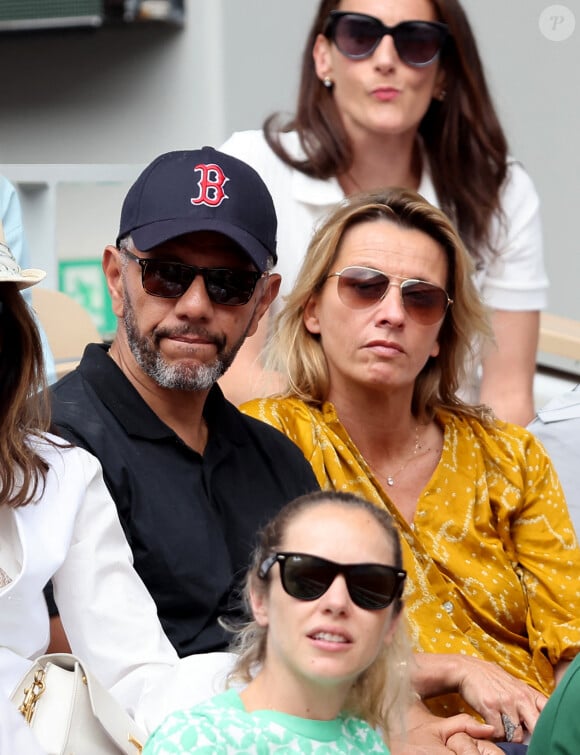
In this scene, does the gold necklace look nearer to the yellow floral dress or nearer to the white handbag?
the yellow floral dress

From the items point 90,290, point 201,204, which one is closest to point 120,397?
point 201,204

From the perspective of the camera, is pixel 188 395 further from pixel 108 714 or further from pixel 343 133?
pixel 343 133

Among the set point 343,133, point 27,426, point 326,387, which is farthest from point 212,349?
point 343,133

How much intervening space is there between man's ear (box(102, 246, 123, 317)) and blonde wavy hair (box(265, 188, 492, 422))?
583 millimetres

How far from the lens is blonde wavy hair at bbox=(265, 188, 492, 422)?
10.3 ft

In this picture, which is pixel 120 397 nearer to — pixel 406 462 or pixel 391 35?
pixel 406 462

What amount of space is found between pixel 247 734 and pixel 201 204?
1.06 m

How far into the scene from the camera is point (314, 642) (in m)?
1.88

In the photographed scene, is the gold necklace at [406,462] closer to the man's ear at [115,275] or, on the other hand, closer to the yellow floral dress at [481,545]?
the yellow floral dress at [481,545]

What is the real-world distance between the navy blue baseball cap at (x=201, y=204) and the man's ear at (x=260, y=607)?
78cm

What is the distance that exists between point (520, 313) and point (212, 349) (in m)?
1.61

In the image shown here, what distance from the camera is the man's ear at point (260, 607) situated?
1.98 meters

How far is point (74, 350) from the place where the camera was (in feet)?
14.1

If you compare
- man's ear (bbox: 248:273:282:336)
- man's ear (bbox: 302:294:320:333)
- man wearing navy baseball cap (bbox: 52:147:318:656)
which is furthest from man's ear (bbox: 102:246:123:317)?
man's ear (bbox: 302:294:320:333)
